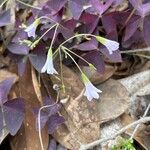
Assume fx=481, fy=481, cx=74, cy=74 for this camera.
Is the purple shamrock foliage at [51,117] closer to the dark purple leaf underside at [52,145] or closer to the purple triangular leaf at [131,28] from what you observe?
the dark purple leaf underside at [52,145]

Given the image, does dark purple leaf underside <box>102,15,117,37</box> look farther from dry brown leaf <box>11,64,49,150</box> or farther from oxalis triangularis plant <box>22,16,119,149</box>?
dry brown leaf <box>11,64,49,150</box>

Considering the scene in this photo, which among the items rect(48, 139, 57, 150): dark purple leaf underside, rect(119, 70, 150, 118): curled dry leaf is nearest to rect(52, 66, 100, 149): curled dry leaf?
rect(48, 139, 57, 150): dark purple leaf underside

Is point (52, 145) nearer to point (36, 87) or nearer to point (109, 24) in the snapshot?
point (36, 87)

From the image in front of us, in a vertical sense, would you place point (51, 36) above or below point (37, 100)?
above

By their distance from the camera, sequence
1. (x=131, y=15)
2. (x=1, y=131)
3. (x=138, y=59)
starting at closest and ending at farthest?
(x=1, y=131)
(x=131, y=15)
(x=138, y=59)

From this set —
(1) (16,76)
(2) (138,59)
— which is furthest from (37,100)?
(2) (138,59)

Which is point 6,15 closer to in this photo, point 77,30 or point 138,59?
point 77,30

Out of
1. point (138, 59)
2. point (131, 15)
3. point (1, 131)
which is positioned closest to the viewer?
point (1, 131)
